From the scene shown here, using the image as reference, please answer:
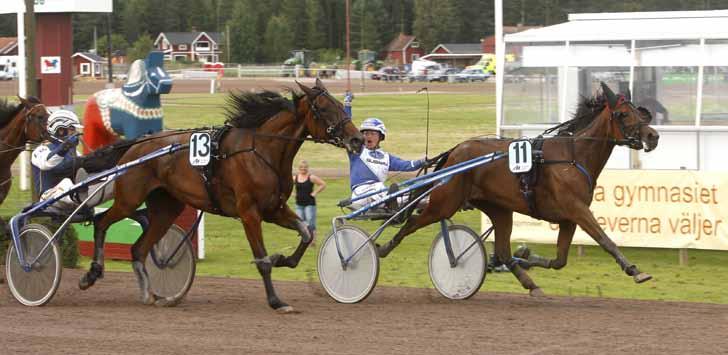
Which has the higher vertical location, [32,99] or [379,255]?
[32,99]

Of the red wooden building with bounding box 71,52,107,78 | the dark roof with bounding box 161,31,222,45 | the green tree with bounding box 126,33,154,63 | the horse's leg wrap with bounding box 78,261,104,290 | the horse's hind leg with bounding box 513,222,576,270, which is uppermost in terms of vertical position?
the dark roof with bounding box 161,31,222,45

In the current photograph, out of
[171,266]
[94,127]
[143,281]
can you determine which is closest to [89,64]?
[94,127]

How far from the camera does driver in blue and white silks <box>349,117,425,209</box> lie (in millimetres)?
9250

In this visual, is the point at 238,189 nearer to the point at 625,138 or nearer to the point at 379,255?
the point at 379,255

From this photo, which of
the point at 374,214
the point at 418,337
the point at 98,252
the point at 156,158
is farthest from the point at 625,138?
the point at 98,252

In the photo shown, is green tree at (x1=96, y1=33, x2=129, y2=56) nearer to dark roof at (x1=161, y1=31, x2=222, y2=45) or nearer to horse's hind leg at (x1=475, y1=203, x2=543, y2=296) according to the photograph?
dark roof at (x1=161, y1=31, x2=222, y2=45)

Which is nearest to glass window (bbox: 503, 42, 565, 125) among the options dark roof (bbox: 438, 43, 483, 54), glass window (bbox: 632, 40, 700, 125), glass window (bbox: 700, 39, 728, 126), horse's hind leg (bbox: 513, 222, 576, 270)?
glass window (bbox: 632, 40, 700, 125)

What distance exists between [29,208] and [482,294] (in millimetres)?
3658

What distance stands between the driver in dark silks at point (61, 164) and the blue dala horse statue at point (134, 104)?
14.9ft

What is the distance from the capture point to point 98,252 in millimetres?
9133

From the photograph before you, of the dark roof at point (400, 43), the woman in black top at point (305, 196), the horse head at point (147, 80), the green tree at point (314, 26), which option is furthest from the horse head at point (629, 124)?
the green tree at point (314, 26)

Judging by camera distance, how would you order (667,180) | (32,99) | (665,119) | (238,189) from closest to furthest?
(238,189) < (32,99) < (667,180) < (665,119)

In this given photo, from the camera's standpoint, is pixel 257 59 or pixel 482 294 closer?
pixel 482 294

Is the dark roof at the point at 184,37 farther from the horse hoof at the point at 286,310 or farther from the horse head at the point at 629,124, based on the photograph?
the horse hoof at the point at 286,310
